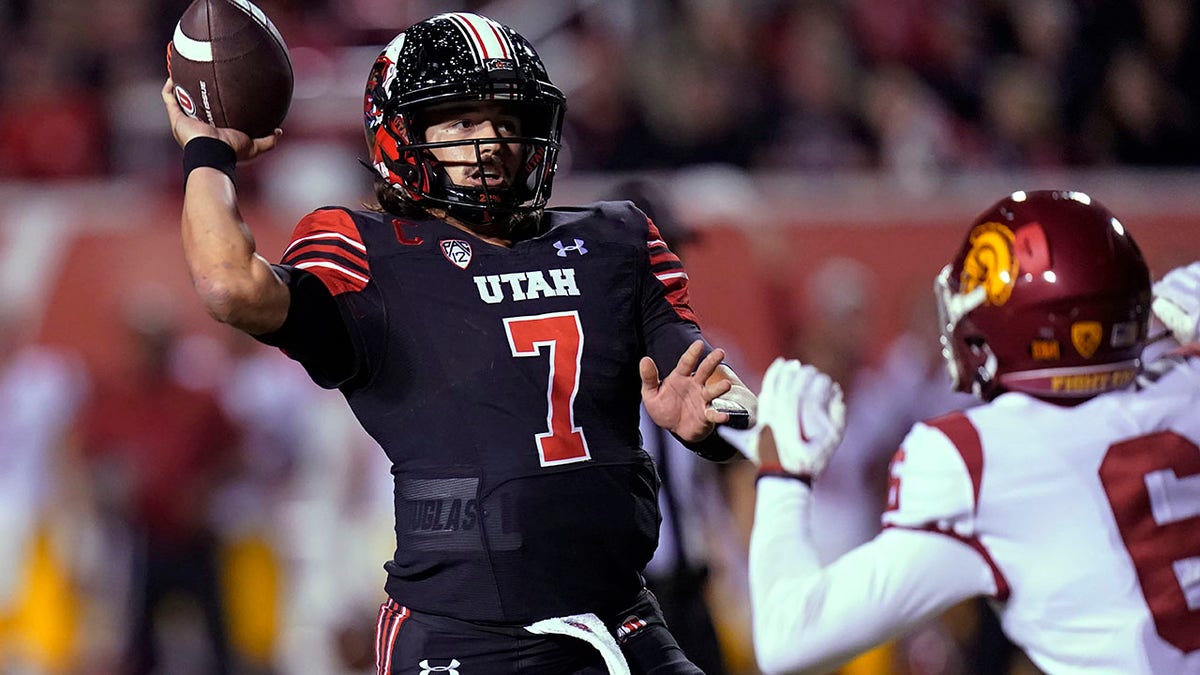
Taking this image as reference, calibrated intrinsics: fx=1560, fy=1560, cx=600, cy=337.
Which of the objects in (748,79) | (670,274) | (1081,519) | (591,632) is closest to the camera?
(1081,519)

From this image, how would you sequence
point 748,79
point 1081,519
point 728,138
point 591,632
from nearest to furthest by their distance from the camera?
point 1081,519, point 591,632, point 728,138, point 748,79

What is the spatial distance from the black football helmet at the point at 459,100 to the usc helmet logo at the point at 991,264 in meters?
0.86

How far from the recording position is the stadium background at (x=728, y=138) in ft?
25.5

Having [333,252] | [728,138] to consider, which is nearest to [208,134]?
[333,252]

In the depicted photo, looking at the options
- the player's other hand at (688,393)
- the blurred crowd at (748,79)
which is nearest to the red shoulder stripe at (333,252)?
the player's other hand at (688,393)

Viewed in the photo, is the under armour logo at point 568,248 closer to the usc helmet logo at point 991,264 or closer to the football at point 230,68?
the football at point 230,68

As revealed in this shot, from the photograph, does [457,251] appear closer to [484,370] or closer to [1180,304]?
[484,370]

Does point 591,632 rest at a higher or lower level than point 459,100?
lower

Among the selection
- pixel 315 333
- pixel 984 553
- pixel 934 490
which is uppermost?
pixel 315 333

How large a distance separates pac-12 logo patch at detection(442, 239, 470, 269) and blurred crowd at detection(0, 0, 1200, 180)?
17.4ft

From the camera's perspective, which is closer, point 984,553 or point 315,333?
point 984,553

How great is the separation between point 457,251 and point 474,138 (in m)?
0.24

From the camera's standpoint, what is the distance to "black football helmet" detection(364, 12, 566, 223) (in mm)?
3002

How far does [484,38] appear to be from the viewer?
10.1ft
